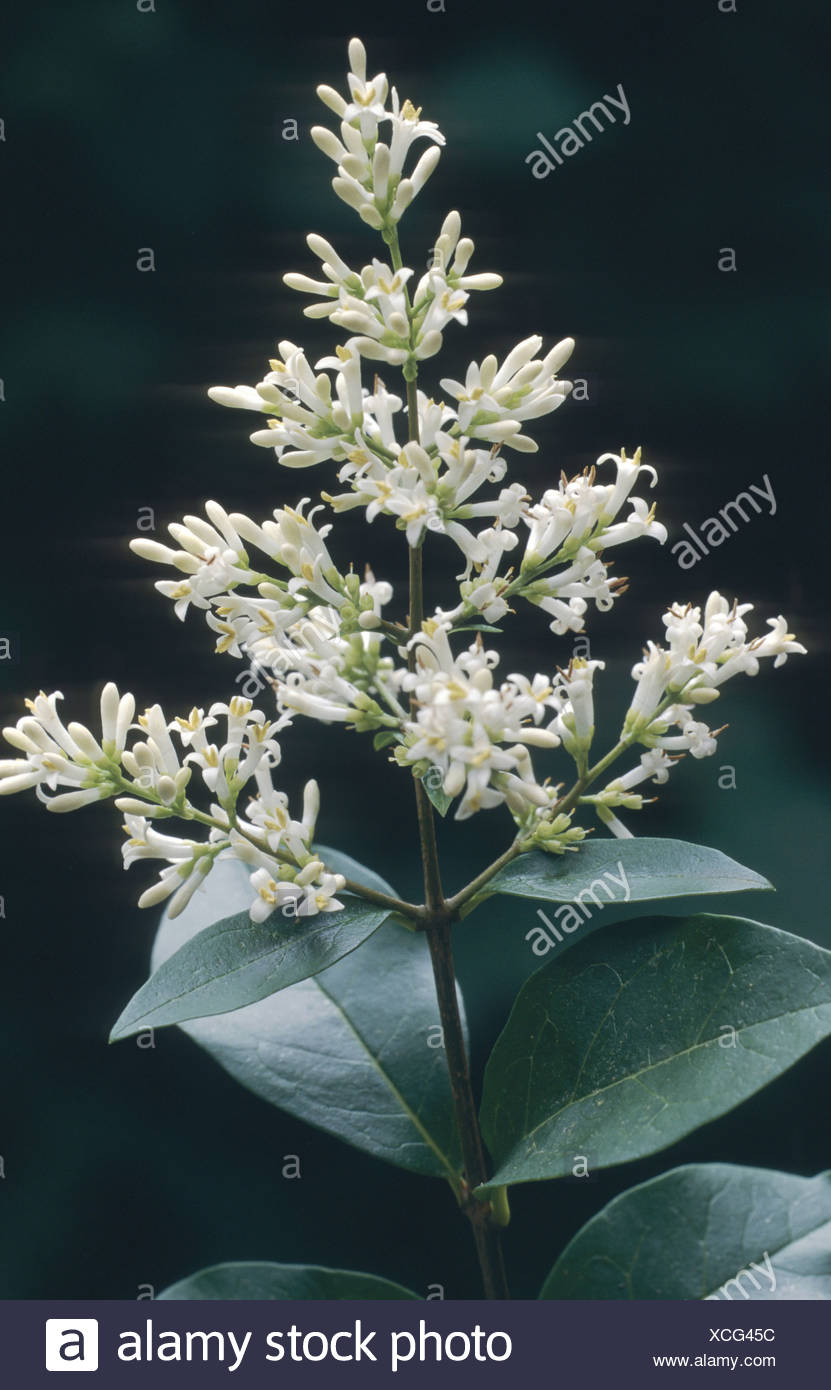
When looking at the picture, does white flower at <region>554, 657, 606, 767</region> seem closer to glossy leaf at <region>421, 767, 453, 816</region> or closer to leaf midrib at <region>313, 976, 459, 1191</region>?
glossy leaf at <region>421, 767, 453, 816</region>

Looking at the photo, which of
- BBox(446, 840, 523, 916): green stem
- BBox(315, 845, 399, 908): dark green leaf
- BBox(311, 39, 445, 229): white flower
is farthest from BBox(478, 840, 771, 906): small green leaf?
BBox(311, 39, 445, 229): white flower

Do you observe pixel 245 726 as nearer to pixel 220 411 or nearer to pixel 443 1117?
pixel 443 1117

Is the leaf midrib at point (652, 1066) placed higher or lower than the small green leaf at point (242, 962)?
lower

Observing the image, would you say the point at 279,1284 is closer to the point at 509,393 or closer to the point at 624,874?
the point at 624,874

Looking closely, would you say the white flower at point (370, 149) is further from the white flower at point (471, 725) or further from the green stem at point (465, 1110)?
the green stem at point (465, 1110)

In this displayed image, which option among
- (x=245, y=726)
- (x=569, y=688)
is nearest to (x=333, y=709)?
(x=245, y=726)

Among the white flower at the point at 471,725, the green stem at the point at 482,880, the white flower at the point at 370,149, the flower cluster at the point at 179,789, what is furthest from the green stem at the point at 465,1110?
the white flower at the point at 370,149
